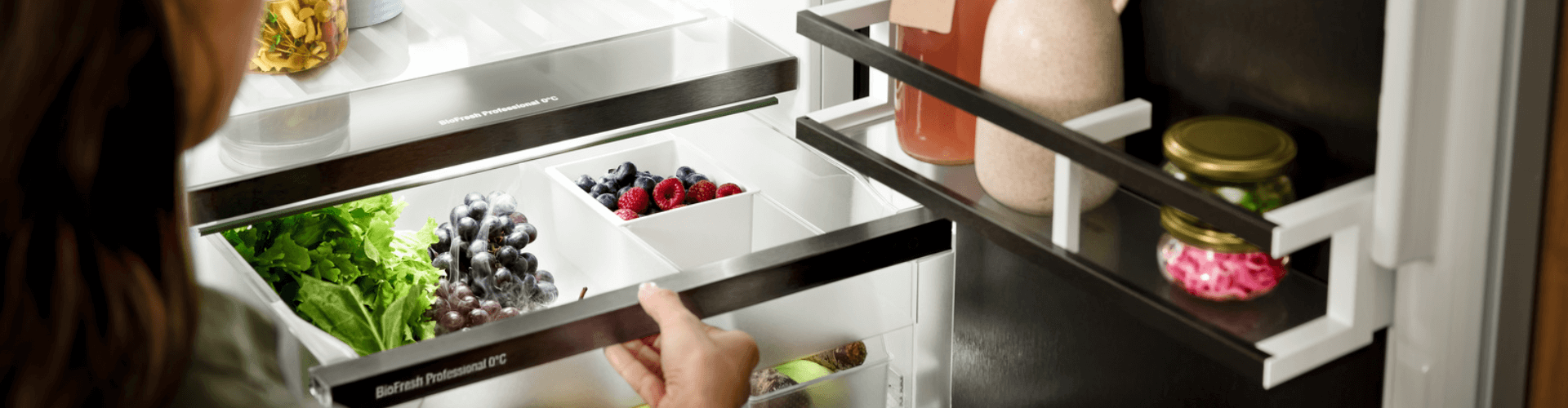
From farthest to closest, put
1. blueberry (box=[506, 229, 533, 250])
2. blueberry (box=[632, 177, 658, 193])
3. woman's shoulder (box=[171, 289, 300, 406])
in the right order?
blueberry (box=[632, 177, 658, 193]), blueberry (box=[506, 229, 533, 250]), woman's shoulder (box=[171, 289, 300, 406])

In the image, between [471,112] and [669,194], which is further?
[669,194]

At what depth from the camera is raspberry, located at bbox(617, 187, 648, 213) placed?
5.22ft

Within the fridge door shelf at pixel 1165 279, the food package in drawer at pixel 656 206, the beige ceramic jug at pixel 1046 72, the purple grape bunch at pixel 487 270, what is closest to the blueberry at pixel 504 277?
the purple grape bunch at pixel 487 270

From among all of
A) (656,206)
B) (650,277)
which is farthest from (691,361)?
(656,206)

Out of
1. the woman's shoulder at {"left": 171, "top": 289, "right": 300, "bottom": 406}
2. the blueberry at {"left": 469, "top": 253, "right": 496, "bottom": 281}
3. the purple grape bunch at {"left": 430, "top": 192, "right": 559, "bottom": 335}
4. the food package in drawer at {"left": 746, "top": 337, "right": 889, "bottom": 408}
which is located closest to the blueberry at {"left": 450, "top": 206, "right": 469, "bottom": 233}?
the purple grape bunch at {"left": 430, "top": 192, "right": 559, "bottom": 335}

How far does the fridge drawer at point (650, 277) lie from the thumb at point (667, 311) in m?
0.02

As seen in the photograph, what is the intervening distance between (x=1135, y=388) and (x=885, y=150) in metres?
0.36

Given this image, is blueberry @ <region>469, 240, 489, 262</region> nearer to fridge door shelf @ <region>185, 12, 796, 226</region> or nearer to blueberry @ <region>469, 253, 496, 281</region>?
blueberry @ <region>469, 253, 496, 281</region>

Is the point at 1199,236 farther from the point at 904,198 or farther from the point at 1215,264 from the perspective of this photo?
Result: the point at 904,198

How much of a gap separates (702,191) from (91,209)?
3.49 ft

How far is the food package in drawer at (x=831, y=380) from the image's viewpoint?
143 cm

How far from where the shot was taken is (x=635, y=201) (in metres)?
1.59

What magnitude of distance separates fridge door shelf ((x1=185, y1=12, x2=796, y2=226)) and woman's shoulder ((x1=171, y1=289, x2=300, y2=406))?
0.59 m

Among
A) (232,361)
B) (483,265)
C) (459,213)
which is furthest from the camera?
(459,213)
